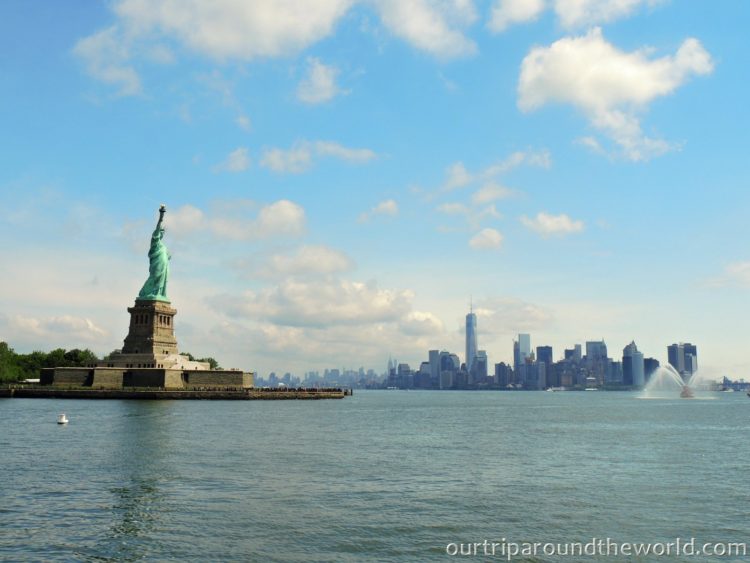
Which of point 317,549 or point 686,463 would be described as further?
point 686,463

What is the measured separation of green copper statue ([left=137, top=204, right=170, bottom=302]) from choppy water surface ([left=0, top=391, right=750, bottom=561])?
68.8 metres

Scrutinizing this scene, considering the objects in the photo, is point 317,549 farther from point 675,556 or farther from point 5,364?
point 5,364

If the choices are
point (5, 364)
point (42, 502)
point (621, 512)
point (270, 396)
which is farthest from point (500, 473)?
point (5, 364)

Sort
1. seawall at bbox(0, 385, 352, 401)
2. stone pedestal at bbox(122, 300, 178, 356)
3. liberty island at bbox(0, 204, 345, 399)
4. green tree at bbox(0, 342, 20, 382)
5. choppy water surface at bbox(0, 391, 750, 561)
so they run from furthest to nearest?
green tree at bbox(0, 342, 20, 382), stone pedestal at bbox(122, 300, 178, 356), liberty island at bbox(0, 204, 345, 399), seawall at bbox(0, 385, 352, 401), choppy water surface at bbox(0, 391, 750, 561)

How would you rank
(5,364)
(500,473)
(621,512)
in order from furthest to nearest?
(5,364) → (500,473) → (621,512)

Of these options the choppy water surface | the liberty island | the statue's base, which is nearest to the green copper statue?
the liberty island

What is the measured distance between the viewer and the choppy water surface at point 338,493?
82.1 ft

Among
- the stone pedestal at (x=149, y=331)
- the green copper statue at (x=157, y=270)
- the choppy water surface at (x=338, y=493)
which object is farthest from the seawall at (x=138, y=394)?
the choppy water surface at (x=338, y=493)

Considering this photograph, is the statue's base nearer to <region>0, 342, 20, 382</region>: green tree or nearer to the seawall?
the seawall

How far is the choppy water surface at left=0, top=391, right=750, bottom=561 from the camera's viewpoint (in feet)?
82.1

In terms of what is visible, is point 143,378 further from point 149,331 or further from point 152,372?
point 149,331

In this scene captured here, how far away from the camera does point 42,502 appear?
98.9 ft

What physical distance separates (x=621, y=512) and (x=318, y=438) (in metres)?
32.8

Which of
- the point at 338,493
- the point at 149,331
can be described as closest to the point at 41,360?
the point at 149,331
